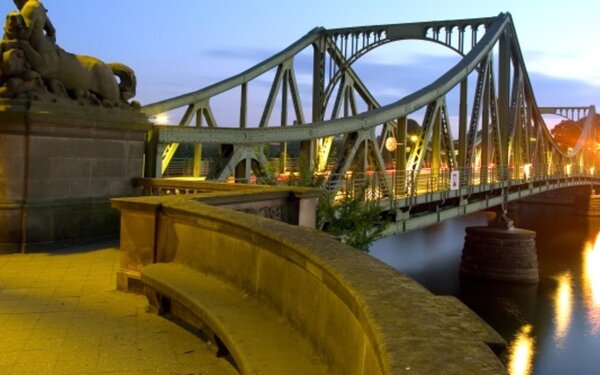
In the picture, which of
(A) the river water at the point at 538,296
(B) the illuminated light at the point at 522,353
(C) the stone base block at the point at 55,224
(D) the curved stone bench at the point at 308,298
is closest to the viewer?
(D) the curved stone bench at the point at 308,298

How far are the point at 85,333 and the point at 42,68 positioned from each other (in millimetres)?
4199

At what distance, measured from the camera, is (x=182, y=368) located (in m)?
3.59

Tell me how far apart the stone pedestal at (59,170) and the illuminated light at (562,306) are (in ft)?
53.7

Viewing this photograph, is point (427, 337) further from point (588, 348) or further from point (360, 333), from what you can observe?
point (588, 348)

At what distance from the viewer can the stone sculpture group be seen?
6992 millimetres

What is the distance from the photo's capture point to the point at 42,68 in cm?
724

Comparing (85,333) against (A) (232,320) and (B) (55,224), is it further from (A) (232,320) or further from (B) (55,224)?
(B) (55,224)

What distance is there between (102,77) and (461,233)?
145ft

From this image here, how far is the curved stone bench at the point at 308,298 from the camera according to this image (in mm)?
1849

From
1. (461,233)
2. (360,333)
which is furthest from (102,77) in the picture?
(461,233)

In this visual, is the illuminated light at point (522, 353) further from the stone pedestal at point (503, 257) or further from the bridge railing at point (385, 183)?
the stone pedestal at point (503, 257)

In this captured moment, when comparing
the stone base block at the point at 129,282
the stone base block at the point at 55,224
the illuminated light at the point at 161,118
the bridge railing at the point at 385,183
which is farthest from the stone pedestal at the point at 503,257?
the stone base block at the point at 129,282

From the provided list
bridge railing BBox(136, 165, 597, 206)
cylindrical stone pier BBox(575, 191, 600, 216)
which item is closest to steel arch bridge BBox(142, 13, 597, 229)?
bridge railing BBox(136, 165, 597, 206)

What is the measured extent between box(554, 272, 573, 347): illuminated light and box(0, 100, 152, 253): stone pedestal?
16353mm
